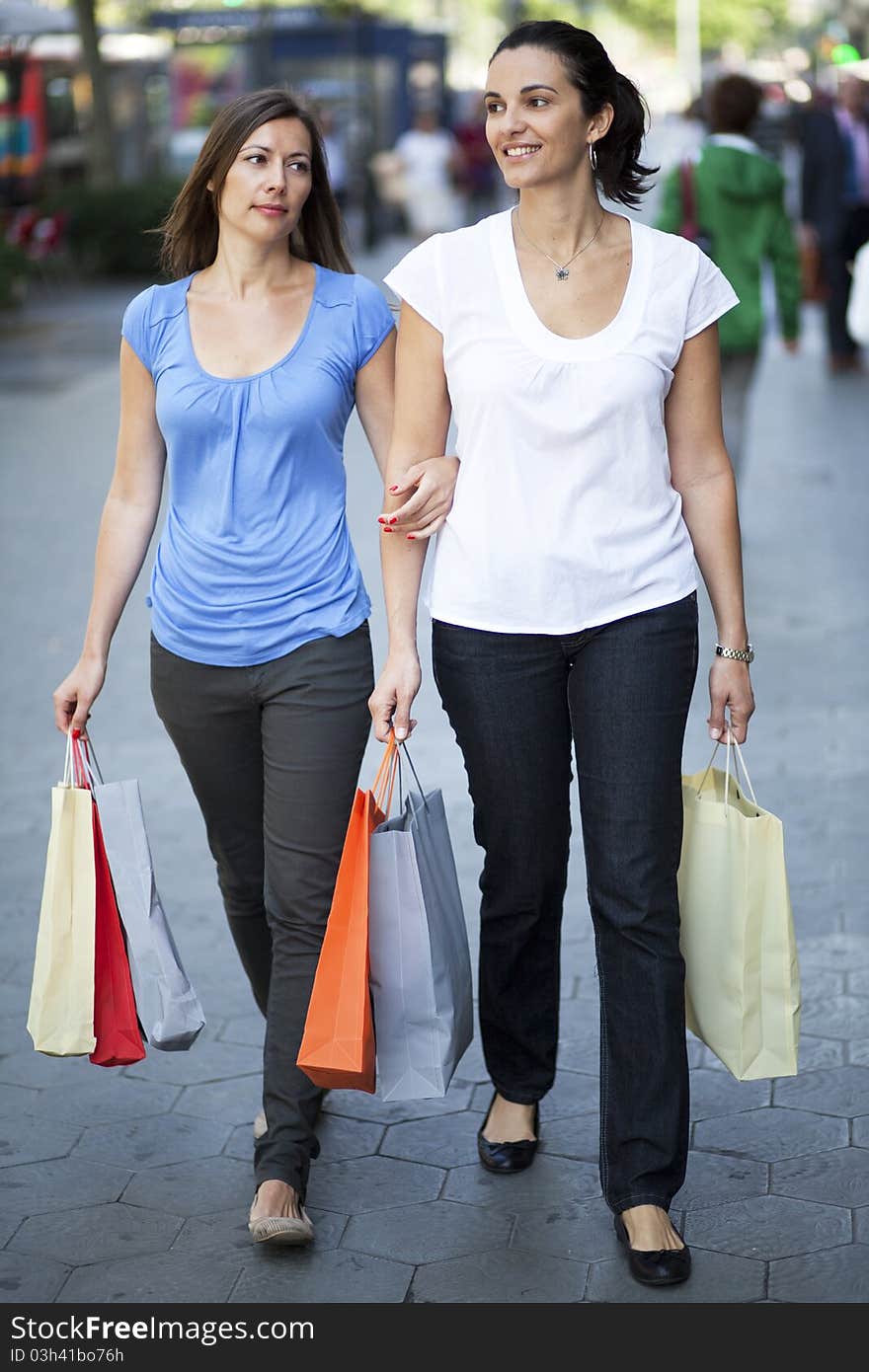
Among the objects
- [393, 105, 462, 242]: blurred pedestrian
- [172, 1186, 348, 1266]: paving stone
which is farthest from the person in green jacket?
[393, 105, 462, 242]: blurred pedestrian

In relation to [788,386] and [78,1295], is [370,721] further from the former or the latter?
[788,386]

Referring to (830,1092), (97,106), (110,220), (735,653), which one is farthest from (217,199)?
(97,106)

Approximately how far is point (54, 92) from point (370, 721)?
28114mm

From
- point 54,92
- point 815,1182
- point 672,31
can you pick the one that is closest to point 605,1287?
point 815,1182

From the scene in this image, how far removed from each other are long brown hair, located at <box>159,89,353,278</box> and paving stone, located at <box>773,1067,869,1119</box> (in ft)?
6.33

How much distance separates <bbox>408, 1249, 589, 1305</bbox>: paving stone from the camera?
3254 mm

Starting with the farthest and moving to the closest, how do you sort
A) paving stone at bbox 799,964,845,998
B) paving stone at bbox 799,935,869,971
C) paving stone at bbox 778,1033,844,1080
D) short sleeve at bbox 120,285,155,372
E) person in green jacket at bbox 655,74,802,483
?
person in green jacket at bbox 655,74,802,483
paving stone at bbox 799,935,869,971
paving stone at bbox 799,964,845,998
paving stone at bbox 778,1033,844,1080
short sleeve at bbox 120,285,155,372

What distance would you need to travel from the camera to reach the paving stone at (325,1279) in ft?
10.7

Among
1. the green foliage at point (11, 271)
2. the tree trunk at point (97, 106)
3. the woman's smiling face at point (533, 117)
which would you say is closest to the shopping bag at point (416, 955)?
the woman's smiling face at point (533, 117)

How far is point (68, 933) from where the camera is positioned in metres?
3.46

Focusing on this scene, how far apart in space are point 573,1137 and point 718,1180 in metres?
0.33

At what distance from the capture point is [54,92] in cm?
2941

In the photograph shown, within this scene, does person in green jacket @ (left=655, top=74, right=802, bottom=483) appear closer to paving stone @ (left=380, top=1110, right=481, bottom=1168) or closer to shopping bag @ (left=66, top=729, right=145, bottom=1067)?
paving stone @ (left=380, top=1110, right=481, bottom=1168)

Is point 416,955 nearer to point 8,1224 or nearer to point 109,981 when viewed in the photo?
point 109,981
